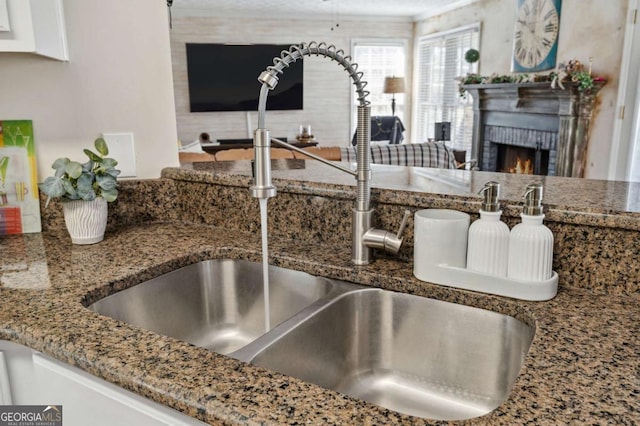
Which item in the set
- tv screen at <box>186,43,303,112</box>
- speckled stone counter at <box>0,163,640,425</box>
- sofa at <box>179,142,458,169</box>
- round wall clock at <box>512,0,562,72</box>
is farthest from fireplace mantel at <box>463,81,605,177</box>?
speckled stone counter at <box>0,163,640,425</box>

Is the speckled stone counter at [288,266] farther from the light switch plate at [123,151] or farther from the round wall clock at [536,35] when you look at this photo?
the round wall clock at [536,35]

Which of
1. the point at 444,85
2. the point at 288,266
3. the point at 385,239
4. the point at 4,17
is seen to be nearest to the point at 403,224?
the point at 385,239

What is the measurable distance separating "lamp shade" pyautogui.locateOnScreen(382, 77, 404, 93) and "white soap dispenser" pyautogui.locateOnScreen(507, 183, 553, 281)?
6821mm

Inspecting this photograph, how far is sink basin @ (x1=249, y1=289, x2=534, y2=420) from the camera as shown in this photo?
0.93 meters

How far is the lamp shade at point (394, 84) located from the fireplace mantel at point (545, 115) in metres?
1.76

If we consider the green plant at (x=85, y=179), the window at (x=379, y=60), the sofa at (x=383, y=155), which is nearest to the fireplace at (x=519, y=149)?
the sofa at (x=383, y=155)

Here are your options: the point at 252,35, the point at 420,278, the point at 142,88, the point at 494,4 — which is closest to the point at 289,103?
the point at 252,35

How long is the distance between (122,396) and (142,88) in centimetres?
94

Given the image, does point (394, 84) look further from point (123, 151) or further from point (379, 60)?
point (123, 151)

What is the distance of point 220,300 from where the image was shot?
4.15 ft

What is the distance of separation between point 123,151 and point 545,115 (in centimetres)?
431

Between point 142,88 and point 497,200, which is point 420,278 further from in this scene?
point 142,88

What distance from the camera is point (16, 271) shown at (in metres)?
1.10

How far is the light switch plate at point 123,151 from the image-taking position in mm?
1424
